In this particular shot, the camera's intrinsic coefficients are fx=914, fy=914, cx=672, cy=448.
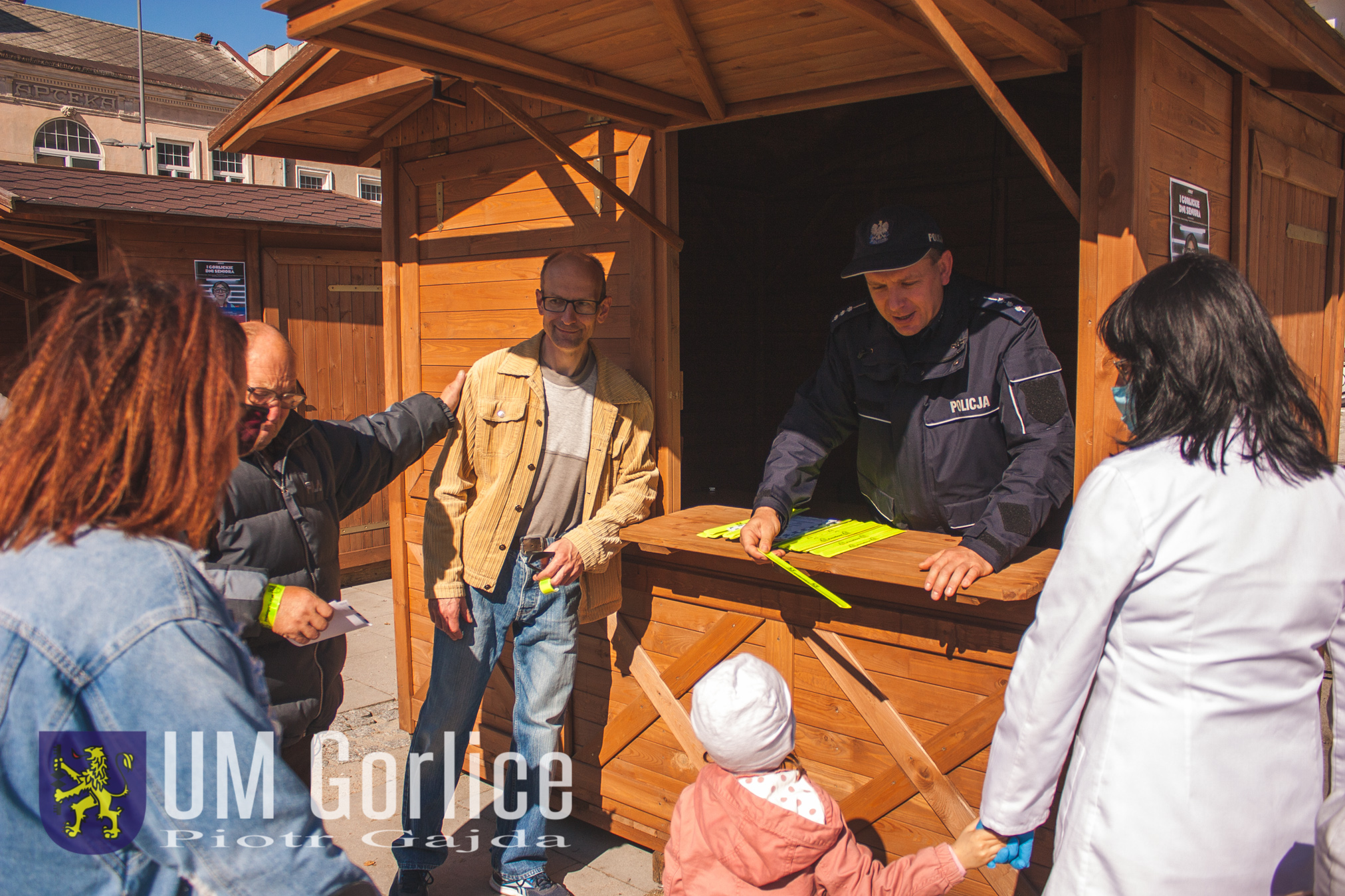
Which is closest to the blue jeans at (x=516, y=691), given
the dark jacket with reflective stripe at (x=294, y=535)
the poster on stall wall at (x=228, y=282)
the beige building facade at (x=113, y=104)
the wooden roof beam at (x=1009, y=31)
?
the dark jacket with reflective stripe at (x=294, y=535)

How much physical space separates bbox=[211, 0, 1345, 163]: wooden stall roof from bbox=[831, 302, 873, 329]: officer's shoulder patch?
0.69 m

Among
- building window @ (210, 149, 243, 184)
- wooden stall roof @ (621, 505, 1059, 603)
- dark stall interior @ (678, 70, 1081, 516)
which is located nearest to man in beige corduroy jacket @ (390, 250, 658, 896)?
wooden stall roof @ (621, 505, 1059, 603)

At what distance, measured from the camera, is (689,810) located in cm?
215

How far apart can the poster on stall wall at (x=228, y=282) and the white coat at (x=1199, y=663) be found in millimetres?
7597

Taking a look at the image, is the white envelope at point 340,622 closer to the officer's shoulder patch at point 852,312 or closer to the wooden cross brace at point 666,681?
the wooden cross brace at point 666,681

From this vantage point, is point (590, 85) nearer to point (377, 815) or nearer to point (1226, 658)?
point (1226, 658)

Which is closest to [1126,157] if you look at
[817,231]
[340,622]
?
[340,622]

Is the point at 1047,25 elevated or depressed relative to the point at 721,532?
elevated

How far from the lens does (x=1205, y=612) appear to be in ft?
5.40

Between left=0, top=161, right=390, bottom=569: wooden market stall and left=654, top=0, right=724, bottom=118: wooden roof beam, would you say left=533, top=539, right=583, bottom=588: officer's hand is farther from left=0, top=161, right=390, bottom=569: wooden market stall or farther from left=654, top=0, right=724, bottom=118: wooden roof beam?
left=0, top=161, right=390, bottom=569: wooden market stall

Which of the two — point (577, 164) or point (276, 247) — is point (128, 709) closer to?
point (577, 164)

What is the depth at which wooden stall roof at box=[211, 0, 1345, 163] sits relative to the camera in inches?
101

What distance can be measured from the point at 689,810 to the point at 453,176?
323 cm

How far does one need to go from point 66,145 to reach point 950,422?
31.7 metres
